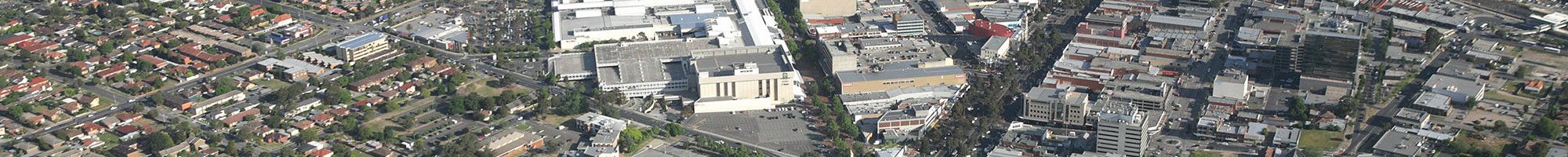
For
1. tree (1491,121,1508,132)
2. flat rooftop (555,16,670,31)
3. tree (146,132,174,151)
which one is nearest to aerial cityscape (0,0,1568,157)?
tree (146,132,174,151)

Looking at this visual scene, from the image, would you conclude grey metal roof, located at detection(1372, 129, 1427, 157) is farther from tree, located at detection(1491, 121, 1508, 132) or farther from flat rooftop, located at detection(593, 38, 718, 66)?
flat rooftop, located at detection(593, 38, 718, 66)

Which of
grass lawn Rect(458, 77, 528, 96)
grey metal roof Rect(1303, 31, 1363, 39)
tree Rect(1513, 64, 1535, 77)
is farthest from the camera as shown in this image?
grey metal roof Rect(1303, 31, 1363, 39)

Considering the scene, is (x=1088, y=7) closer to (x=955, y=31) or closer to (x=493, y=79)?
(x=955, y=31)

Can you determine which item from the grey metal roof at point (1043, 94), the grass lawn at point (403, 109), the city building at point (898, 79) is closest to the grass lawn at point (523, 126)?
the grass lawn at point (403, 109)

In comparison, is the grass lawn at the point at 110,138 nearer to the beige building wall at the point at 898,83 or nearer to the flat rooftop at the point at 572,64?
the flat rooftop at the point at 572,64

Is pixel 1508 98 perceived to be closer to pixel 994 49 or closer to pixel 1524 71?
pixel 1524 71
